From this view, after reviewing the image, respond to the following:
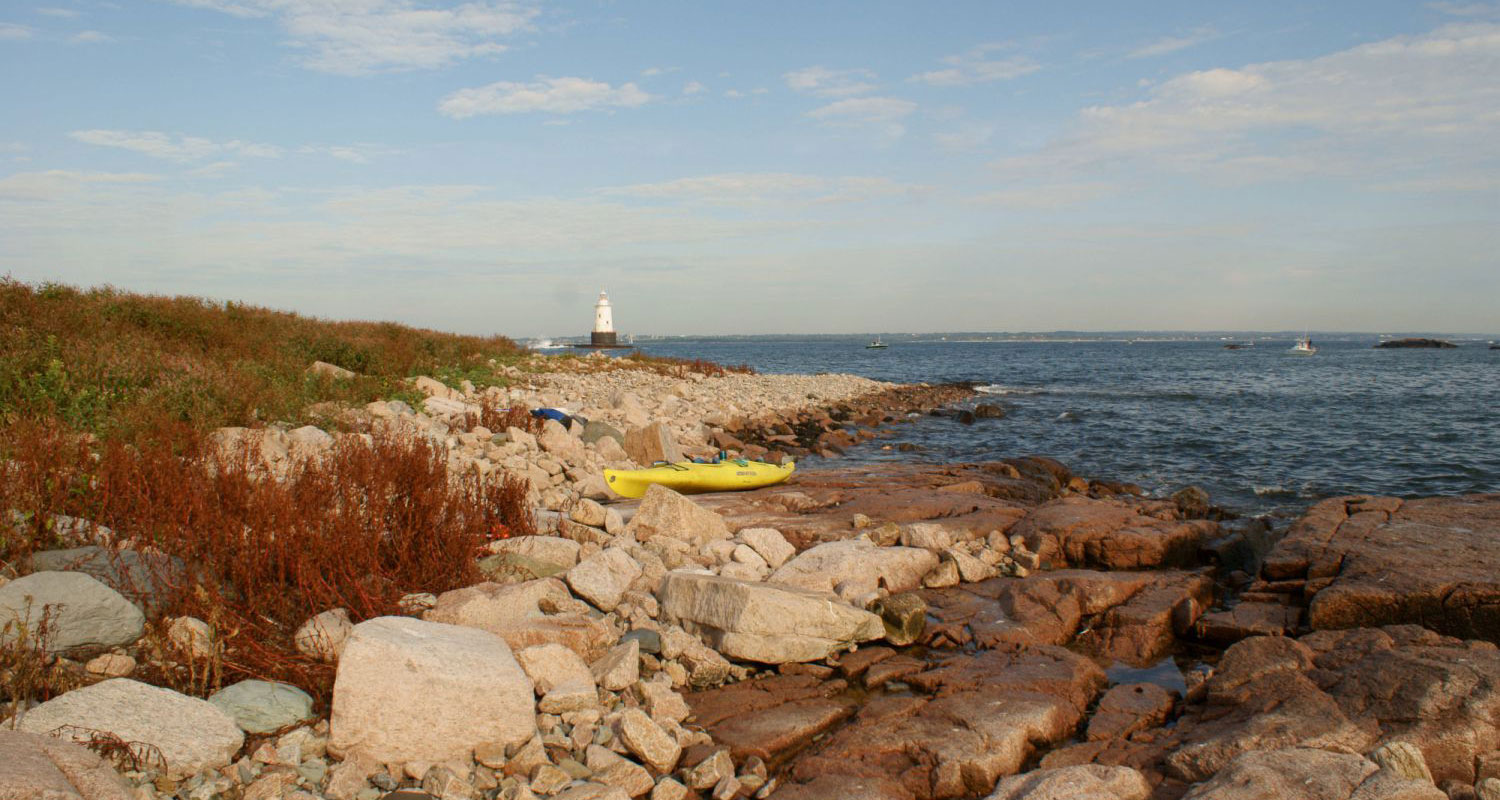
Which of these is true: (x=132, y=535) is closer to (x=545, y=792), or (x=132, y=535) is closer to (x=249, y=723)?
(x=249, y=723)

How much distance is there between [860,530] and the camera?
9.88 m

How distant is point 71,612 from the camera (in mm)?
4918

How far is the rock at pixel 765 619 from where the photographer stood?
6113 millimetres

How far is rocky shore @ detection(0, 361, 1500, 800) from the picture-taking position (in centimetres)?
427

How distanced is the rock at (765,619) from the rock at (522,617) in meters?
0.71

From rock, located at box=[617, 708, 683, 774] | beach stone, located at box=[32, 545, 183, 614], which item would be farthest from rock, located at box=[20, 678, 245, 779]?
rock, located at box=[617, 708, 683, 774]

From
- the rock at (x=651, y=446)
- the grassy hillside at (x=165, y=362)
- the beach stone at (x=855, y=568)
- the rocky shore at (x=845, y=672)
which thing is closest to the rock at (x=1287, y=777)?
the rocky shore at (x=845, y=672)

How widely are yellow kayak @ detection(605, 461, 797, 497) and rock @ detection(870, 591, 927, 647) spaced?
5.55 m

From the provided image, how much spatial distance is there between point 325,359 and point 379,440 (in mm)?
12178

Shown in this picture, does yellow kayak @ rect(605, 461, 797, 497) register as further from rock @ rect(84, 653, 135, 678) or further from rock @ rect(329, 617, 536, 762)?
rock @ rect(84, 653, 135, 678)

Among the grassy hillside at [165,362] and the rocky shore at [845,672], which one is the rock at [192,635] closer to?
the rocky shore at [845,672]

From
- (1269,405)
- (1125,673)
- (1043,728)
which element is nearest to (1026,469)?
(1125,673)

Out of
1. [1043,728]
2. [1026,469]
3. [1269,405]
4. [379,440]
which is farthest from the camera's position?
[1269,405]

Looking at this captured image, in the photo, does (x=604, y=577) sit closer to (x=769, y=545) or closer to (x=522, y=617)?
(x=522, y=617)
